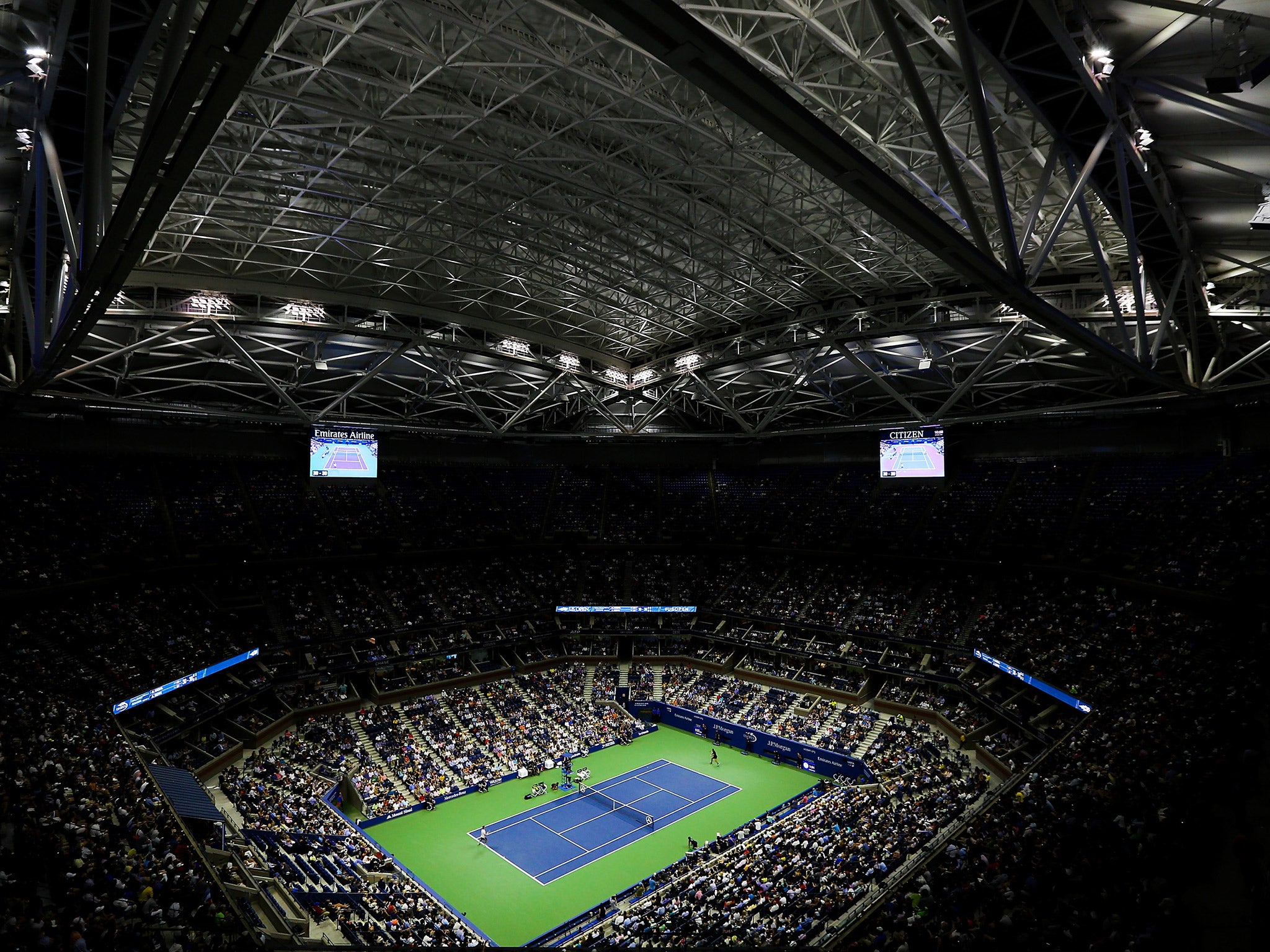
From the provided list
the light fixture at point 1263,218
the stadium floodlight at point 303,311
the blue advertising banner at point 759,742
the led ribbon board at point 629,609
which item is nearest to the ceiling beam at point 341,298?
the stadium floodlight at point 303,311

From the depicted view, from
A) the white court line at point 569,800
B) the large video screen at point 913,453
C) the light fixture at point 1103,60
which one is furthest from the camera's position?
the large video screen at point 913,453

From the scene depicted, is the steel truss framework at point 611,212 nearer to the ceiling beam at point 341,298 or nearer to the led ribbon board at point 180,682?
the ceiling beam at point 341,298

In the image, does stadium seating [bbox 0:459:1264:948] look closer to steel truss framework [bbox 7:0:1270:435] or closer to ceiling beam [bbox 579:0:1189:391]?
steel truss framework [bbox 7:0:1270:435]

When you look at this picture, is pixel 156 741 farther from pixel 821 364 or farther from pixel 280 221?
pixel 821 364

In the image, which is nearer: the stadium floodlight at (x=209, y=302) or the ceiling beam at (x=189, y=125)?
the ceiling beam at (x=189, y=125)

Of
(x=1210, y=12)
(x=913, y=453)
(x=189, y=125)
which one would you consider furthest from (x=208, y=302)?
(x=913, y=453)

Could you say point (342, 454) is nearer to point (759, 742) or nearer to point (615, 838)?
point (615, 838)

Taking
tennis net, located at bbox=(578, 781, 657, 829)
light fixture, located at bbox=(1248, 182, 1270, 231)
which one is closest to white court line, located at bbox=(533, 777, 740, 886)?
tennis net, located at bbox=(578, 781, 657, 829)
